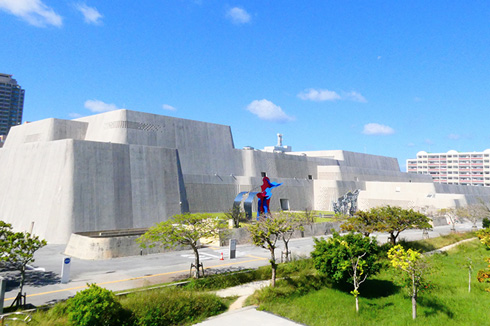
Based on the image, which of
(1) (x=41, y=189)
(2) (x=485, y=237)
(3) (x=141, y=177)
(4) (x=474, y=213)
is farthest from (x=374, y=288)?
(1) (x=41, y=189)

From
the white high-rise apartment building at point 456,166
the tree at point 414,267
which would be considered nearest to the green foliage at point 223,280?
the tree at point 414,267

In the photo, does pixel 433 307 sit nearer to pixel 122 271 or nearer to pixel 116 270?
pixel 122 271

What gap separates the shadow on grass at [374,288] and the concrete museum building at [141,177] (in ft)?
71.8

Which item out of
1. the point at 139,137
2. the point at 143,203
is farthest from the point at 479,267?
the point at 139,137

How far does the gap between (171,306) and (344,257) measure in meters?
9.59

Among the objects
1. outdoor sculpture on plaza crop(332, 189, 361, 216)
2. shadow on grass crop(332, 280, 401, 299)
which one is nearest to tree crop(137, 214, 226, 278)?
shadow on grass crop(332, 280, 401, 299)

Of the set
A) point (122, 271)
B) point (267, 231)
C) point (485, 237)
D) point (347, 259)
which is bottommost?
point (122, 271)

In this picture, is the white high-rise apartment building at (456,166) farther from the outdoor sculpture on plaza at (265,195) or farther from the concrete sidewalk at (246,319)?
the concrete sidewalk at (246,319)

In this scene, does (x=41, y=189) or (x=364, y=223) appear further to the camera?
(x=41, y=189)

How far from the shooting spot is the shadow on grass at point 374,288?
18.4m

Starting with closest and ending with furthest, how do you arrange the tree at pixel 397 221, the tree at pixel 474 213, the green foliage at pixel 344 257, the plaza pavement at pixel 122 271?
1. the plaza pavement at pixel 122 271
2. the green foliage at pixel 344 257
3. the tree at pixel 397 221
4. the tree at pixel 474 213

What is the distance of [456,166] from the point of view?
13662 cm

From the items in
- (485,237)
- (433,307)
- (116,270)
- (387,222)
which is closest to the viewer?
(433,307)

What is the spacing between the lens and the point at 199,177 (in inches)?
1806
